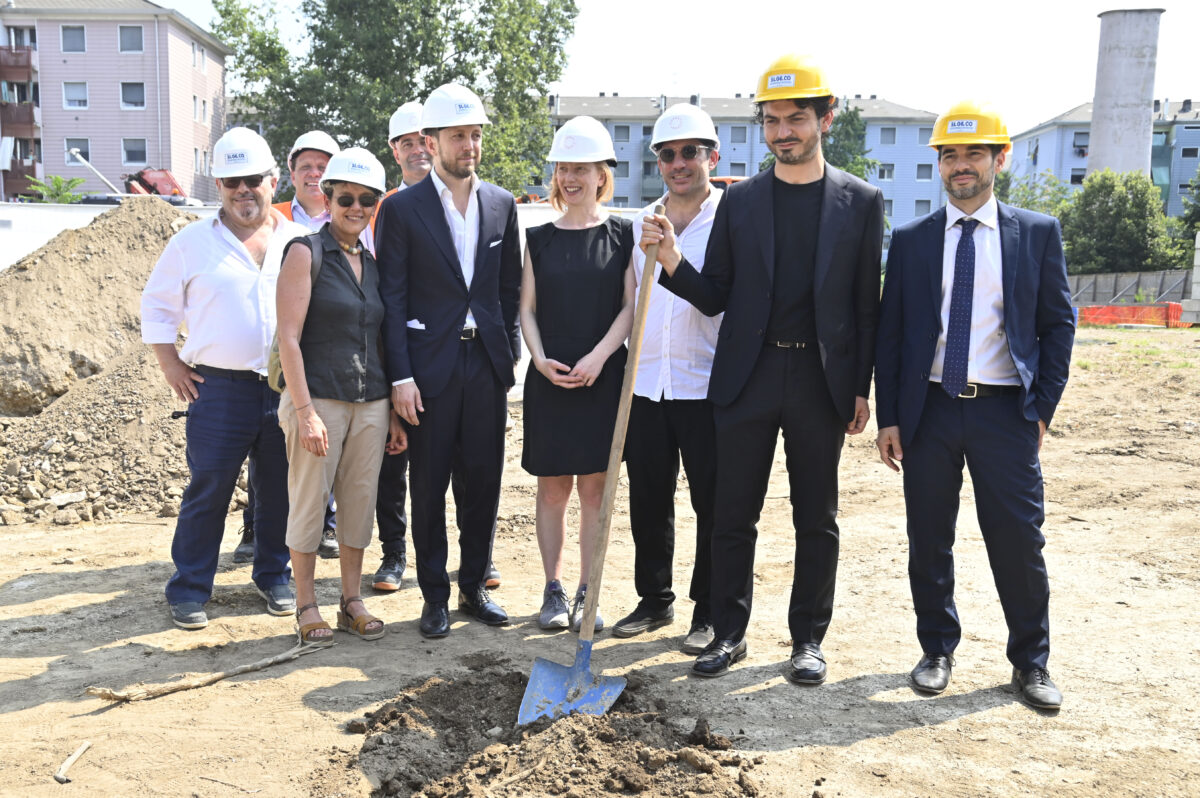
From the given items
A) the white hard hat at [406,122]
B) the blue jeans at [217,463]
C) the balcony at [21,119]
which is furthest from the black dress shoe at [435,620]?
the balcony at [21,119]

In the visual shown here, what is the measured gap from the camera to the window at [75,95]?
133 feet

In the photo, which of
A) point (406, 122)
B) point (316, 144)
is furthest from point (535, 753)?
point (406, 122)

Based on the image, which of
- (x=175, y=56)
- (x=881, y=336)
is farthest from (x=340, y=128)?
(x=881, y=336)

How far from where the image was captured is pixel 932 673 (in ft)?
14.0

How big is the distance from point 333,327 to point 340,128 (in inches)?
1278

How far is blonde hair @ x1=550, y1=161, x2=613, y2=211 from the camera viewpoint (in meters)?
4.73

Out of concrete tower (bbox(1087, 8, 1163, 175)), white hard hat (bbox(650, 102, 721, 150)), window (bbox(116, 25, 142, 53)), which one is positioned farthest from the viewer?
concrete tower (bbox(1087, 8, 1163, 175))

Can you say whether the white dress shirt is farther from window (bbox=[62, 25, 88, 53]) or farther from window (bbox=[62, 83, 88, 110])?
window (bbox=[62, 25, 88, 53])

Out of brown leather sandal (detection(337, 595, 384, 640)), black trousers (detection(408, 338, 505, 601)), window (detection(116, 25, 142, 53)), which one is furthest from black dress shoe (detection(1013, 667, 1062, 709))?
window (detection(116, 25, 142, 53))

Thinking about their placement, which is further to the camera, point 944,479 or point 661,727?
point 944,479

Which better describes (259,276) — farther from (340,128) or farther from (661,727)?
A: (340,128)

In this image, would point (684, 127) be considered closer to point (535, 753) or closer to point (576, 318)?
point (576, 318)

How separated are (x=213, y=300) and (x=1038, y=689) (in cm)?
437

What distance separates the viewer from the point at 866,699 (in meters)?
4.17
